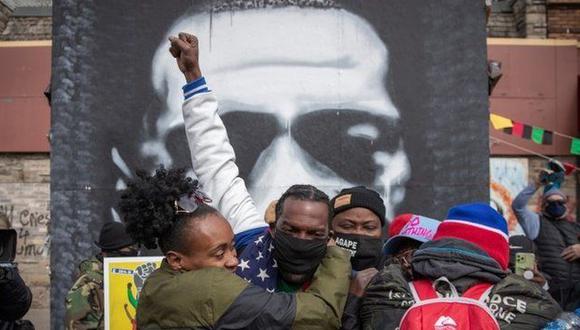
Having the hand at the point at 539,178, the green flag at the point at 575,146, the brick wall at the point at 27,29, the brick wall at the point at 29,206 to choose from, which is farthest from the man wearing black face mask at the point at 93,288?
the brick wall at the point at 27,29

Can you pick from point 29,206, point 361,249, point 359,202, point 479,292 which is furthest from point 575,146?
point 479,292

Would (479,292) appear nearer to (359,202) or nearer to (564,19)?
(359,202)

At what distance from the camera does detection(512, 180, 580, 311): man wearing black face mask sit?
6.36 m

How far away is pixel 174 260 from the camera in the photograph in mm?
2332

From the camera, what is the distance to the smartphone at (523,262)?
4727 mm

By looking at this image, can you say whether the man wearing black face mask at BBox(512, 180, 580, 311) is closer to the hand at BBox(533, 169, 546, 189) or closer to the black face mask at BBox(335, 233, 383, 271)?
the hand at BBox(533, 169, 546, 189)

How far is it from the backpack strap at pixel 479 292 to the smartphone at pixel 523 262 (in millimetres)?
2838

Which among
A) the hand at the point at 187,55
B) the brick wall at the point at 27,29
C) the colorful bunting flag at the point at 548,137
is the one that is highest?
the brick wall at the point at 27,29

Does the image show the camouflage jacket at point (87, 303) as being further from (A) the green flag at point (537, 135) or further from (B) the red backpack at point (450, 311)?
(A) the green flag at point (537, 135)

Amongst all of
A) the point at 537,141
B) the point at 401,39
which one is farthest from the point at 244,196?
the point at 537,141

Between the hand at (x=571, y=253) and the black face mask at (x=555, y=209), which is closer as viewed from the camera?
the hand at (x=571, y=253)

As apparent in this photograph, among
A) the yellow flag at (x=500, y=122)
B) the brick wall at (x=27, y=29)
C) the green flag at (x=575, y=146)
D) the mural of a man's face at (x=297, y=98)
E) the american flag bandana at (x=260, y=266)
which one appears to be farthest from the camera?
the brick wall at (x=27, y=29)

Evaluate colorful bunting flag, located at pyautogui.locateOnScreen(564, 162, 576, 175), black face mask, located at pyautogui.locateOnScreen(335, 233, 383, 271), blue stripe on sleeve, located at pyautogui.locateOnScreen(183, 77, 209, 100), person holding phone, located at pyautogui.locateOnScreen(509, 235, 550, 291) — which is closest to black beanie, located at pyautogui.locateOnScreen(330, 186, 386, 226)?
black face mask, located at pyautogui.locateOnScreen(335, 233, 383, 271)

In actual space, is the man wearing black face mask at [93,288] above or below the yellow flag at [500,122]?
below
